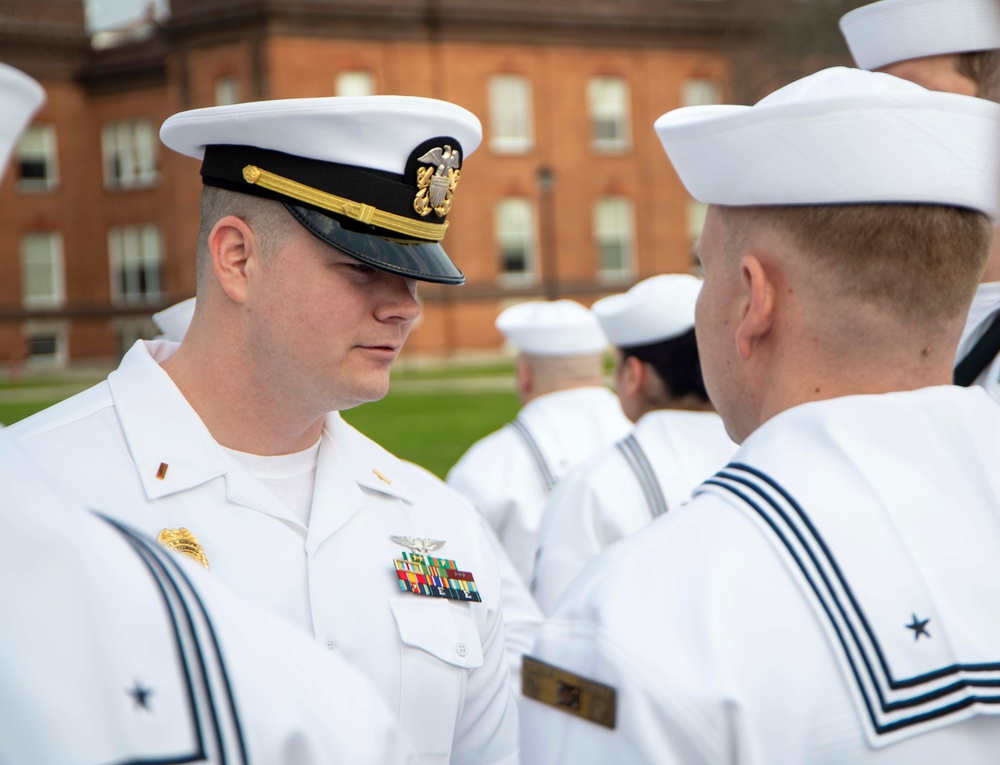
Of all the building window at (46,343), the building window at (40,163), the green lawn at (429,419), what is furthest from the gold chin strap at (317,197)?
the building window at (40,163)

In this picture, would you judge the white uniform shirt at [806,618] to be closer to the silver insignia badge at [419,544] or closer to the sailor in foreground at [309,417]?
the sailor in foreground at [309,417]

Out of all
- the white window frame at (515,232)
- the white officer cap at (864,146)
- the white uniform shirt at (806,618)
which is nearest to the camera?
the white uniform shirt at (806,618)

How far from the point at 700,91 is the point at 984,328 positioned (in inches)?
1352

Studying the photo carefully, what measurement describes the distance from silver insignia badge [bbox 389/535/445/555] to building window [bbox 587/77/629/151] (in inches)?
1292

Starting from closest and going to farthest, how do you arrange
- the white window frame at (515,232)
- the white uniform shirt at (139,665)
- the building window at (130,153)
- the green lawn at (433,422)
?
the white uniform shirt at (139,665) < the green lawn at (433,422) < the white window frame at (515,232) < the building window at (130,153)

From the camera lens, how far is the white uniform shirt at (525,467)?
5711mm

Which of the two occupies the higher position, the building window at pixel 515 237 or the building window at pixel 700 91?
the building window at pixel 700 91

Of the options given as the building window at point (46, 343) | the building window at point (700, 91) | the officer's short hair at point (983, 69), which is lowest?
the building window at point (46, 343)

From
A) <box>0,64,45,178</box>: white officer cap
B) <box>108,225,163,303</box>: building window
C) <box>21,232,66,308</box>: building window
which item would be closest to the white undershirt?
<box>0,64,45,178</box>: white officer cap

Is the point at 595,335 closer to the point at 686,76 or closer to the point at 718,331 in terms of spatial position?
the point at 718,331

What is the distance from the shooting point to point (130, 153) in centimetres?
3719

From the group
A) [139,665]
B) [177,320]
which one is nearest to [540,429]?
[177,320]

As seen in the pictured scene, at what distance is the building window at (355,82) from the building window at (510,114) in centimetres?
355

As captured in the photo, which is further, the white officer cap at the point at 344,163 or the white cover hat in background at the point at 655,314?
the white cover hat in background at the point at 655,314
